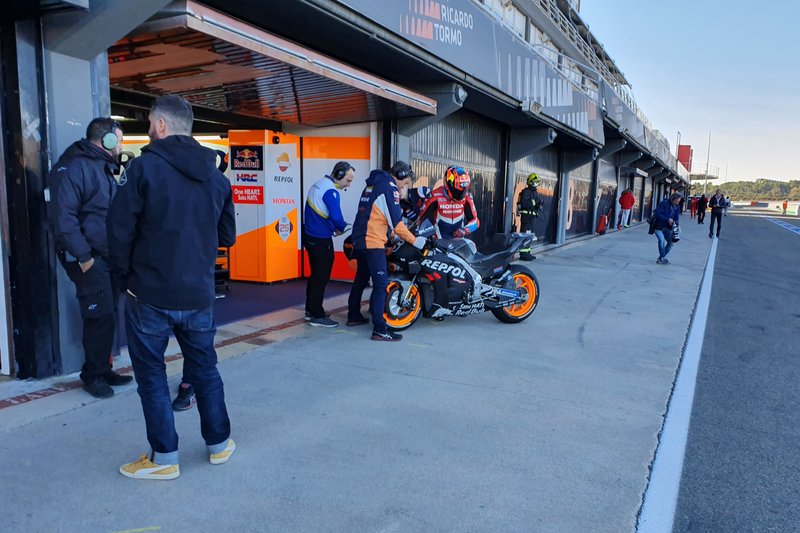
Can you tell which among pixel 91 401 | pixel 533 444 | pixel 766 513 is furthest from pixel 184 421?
pixel 766 513

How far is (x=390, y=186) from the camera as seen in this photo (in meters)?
5.82

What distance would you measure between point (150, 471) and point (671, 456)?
3012 millimetres

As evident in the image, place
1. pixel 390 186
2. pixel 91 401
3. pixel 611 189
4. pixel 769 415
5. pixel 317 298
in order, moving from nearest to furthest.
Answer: pixel 91 401, pixel 769 415, pixel 390 186, pixel 317 298, pixel 611 189

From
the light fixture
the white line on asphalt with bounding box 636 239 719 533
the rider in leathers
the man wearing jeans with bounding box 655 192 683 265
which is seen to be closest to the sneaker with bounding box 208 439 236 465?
the white line on asphalt with bounding box 636 239 719 533

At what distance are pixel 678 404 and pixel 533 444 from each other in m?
1.54

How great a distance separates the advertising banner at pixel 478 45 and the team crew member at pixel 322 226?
1.73 meters

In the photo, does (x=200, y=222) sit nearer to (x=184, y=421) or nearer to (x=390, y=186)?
(x=184, y=421)

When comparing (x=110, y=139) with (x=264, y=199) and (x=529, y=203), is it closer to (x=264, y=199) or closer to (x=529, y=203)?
(x=264, y=199)

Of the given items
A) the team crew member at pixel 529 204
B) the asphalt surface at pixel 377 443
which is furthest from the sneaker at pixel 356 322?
the team crew member at pixel 529 204

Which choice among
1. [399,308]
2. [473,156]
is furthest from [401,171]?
[473,156]

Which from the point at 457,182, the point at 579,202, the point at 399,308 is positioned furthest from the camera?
the point at 579,202

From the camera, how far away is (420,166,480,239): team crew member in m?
7.34

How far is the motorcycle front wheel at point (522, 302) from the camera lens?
6824 mm

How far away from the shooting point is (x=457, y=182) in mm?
7344
